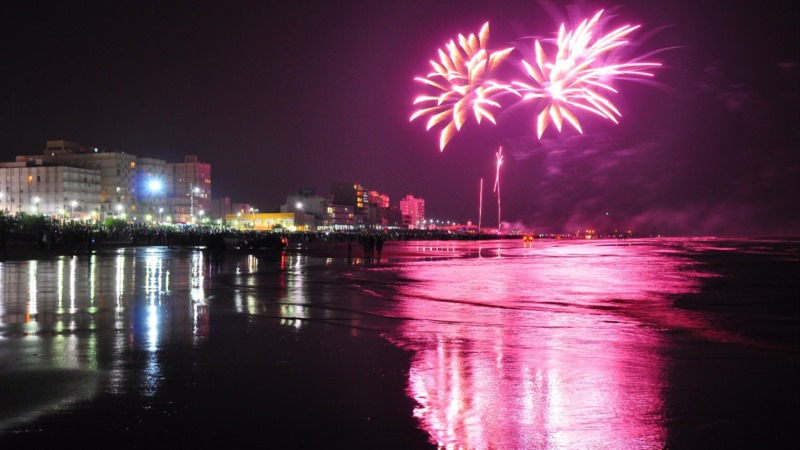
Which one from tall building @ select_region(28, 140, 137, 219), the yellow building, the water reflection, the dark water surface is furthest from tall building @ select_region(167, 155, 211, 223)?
the dark water surface

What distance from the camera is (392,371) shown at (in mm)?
7551

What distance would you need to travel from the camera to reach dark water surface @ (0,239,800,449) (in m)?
5.38

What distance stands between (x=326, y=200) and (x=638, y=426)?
17525cm

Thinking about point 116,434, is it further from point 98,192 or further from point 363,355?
point 98,192

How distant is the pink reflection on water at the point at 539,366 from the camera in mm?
5473

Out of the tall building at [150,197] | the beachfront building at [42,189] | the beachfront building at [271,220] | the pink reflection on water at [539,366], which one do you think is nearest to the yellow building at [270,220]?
the beachfront building at [271,220]

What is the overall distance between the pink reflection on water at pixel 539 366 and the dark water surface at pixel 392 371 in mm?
30

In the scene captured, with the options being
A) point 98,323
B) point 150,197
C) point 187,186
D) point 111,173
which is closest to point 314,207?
point 187,186

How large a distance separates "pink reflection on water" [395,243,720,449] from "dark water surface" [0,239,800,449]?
3cm

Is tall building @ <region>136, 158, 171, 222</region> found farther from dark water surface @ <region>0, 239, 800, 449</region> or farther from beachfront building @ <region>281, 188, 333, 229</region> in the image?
dark water surface @ <region>0, 239, 800, 449</region>

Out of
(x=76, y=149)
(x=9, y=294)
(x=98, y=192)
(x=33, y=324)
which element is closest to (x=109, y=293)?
(x=9, y=294)

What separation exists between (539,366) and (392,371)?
6.12 feet

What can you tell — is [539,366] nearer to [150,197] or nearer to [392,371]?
[392,371]

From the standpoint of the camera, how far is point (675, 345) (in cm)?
964
